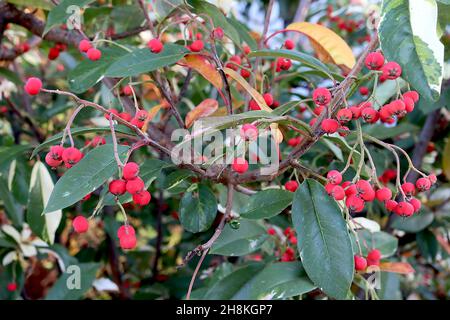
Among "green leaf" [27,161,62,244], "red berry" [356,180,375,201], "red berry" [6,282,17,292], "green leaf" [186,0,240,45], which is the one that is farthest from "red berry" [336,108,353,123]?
"red berry" [6,282,17,292]

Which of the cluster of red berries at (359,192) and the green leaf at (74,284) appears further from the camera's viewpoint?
the green leaf at (74,284)

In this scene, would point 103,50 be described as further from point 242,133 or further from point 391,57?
point 391,57

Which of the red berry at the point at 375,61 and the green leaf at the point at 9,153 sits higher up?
the red berry at the point at 375,61

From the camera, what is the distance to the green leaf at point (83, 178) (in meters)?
0.80

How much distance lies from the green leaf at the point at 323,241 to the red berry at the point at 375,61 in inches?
9.4

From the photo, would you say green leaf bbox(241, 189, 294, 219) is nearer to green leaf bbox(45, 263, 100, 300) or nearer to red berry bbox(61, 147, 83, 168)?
red berry bbox(61, 147, 83, 168)

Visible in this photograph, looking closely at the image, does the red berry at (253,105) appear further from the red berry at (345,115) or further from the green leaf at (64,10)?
the green leaf at (64,10)

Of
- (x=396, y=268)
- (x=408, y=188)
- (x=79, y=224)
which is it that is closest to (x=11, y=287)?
(x=79, y=224)

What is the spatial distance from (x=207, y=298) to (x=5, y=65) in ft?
3.72

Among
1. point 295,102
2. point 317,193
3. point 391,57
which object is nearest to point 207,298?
point 317,193

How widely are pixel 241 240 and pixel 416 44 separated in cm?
60

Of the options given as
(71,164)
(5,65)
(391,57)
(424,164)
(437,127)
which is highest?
(391,57)

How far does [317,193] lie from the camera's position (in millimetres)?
957

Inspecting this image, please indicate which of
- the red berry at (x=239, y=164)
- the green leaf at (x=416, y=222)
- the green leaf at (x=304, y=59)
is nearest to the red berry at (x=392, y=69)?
the green leaf at (x=304, y=59)
